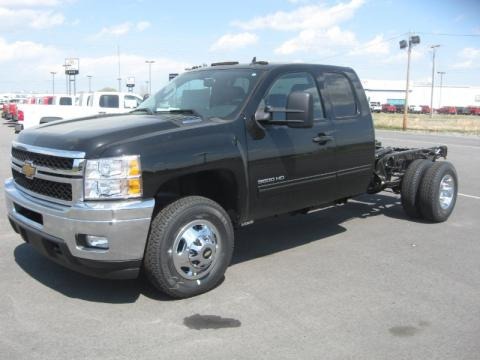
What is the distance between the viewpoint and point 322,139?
5.50 meters

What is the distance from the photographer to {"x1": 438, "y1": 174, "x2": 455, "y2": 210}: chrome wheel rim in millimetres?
7328

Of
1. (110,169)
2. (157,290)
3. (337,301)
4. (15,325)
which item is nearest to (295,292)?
(337,301)

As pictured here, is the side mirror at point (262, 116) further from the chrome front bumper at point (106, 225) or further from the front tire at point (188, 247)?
the chrome front bumper at point (106, 225)

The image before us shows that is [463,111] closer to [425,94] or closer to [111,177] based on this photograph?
[425,94]

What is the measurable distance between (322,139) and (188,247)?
1989 millimetres

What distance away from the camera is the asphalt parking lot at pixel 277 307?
357 centimetres

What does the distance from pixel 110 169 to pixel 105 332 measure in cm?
117

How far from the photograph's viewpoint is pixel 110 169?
12.9 feet

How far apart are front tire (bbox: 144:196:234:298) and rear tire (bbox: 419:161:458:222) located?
3498 mm

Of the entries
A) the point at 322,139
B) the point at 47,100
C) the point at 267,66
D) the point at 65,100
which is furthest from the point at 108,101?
the point at 322,139

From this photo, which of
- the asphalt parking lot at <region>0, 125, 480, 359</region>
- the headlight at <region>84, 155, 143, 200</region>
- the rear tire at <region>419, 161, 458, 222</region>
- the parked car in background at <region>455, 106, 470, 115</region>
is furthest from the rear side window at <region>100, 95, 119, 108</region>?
the parked car in background at <region>455, 106, 470, 115</region>

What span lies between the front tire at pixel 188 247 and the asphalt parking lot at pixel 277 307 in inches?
6.4

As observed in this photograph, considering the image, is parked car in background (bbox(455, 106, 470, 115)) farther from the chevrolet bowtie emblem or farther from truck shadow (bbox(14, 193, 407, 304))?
the chevrolet bowtie emblem

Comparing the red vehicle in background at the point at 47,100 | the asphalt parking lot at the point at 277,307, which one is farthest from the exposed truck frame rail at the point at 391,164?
the red vehicle in background at the point at 47,100
